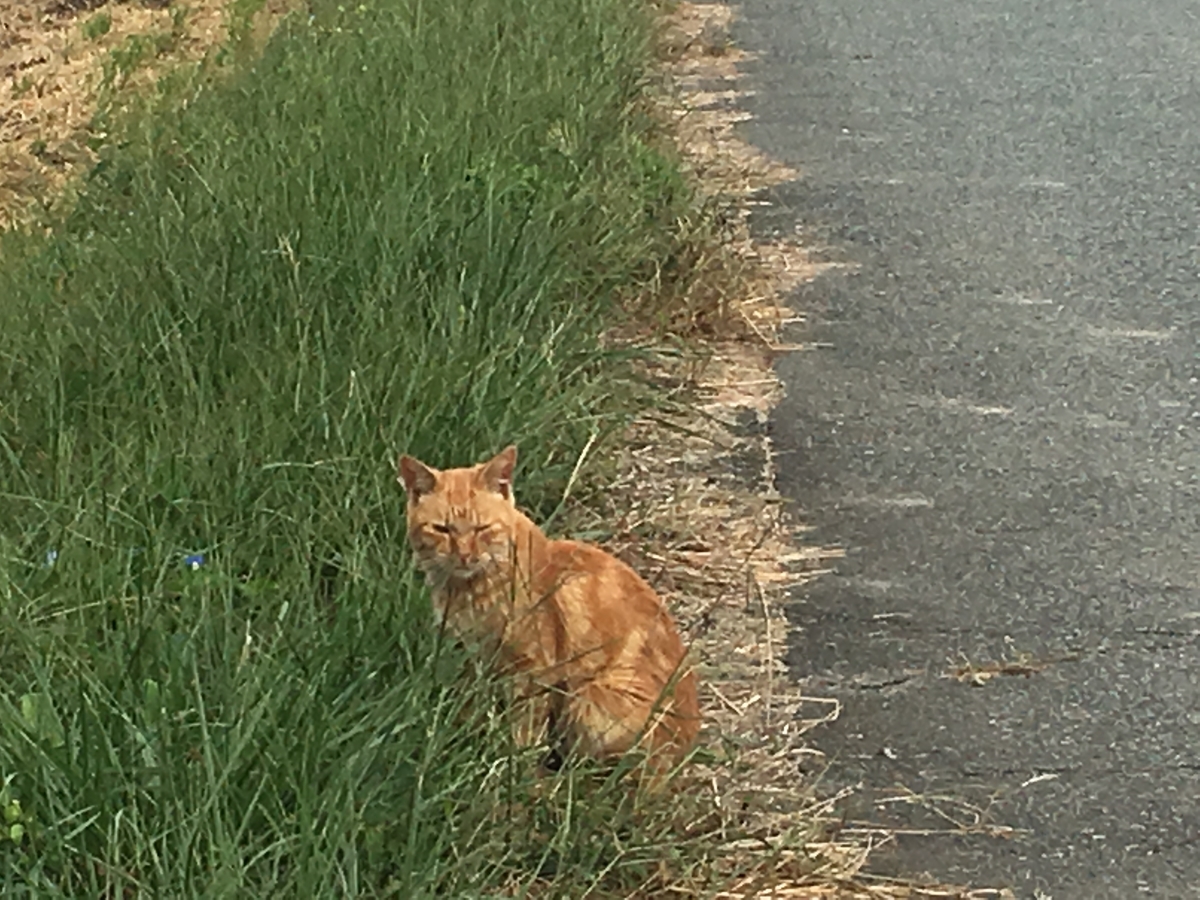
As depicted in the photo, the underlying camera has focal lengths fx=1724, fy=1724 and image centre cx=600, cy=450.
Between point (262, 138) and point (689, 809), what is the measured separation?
303 cm

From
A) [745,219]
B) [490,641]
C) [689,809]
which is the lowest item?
[745,219]

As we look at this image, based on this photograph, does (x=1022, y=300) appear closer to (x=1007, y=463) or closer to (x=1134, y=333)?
(x=1134, y=333)

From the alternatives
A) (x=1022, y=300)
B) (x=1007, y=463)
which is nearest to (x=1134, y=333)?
(x=1022, y=300)

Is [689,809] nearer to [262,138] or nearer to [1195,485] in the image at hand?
[1195,485]

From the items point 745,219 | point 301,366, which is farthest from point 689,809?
point 745,219

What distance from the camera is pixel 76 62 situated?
10688mm

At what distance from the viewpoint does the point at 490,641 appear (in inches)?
108

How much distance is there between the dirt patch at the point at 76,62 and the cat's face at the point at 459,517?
4.90 m


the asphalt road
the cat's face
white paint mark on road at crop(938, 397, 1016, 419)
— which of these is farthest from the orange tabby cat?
white paint mark on road at crop(938, 397, 1016, 419)

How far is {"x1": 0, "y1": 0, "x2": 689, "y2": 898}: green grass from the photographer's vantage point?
229 cm

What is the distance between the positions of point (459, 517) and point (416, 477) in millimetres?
138

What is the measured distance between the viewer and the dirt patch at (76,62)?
8.57 metres

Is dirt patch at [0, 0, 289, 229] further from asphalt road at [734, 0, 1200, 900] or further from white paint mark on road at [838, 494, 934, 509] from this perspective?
white paint mark on road at [838, 494, 934, 509]

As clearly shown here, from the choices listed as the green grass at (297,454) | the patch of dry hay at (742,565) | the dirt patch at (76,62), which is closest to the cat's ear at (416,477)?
the green grass at (297,454)
